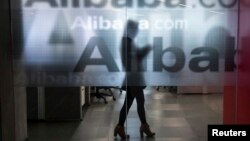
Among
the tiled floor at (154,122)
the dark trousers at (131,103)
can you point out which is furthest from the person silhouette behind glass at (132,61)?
the tiled floor at (154,122)

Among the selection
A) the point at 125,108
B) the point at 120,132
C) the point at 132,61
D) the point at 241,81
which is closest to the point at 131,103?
the point at 125,108

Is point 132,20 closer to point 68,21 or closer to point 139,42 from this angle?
point 139,42

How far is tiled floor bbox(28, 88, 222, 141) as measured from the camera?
421cm

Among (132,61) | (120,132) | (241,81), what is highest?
(132,61)

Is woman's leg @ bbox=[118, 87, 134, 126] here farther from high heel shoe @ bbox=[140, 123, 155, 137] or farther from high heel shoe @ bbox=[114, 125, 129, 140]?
high heel shoe @ bbox=[140, 123, 155, 137]

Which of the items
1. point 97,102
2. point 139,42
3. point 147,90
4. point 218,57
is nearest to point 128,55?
point 139,42

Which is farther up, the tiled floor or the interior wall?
the interior wall

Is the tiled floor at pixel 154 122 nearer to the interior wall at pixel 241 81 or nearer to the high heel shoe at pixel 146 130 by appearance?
the high heel shoe at pixel 146 130

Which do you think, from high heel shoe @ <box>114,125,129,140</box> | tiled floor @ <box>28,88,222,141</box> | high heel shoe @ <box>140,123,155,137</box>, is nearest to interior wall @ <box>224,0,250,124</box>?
tiled floor @ <box>28,88,222,141</box>

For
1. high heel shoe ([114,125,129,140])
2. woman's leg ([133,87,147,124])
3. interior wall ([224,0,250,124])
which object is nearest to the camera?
interior wall ([224,0,250,124])

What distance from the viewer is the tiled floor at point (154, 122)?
4.21m

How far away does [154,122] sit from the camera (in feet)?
14.0

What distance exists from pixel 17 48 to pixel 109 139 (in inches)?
56.5

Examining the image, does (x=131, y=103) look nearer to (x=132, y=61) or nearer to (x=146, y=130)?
(x=146, y=130)
